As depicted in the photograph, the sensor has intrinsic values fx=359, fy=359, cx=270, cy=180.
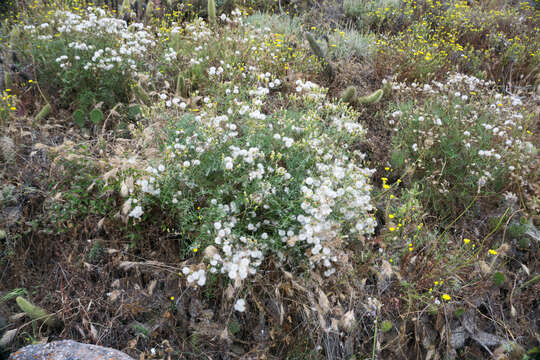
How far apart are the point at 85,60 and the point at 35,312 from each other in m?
2.53

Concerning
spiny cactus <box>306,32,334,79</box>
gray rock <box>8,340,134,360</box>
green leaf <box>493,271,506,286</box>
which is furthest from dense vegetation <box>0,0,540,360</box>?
spiny cactus <box>306,32,334,79</box>

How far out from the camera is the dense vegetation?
8.39ft

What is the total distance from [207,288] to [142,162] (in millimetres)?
1139

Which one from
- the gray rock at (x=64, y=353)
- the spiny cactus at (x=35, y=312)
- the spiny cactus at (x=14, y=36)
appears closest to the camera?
the gray rock at (x=64, y=353)

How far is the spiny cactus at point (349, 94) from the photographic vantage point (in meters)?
4.14

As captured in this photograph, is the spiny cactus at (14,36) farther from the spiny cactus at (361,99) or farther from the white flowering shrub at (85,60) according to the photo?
the spiny cactus at (361,99)

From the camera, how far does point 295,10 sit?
6.92m

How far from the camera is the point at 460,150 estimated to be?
12.4 feet

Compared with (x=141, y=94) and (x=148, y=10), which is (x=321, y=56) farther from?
(x=148, y=10)

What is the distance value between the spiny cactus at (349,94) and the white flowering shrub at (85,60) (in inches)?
91.9

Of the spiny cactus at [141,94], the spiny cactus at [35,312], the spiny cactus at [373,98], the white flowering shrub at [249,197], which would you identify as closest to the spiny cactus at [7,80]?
the spiny cactus at [141,94]

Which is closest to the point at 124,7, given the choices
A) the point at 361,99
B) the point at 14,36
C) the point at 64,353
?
the point at 14,36

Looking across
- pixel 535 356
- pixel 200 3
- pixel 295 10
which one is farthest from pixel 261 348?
pixel 295 10

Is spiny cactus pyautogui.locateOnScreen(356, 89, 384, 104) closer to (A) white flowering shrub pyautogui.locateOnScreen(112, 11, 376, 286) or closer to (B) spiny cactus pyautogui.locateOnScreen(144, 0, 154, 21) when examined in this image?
(A) white flowering shrub pyautogui.locateOnScreen(112, 11, 376, 286)
